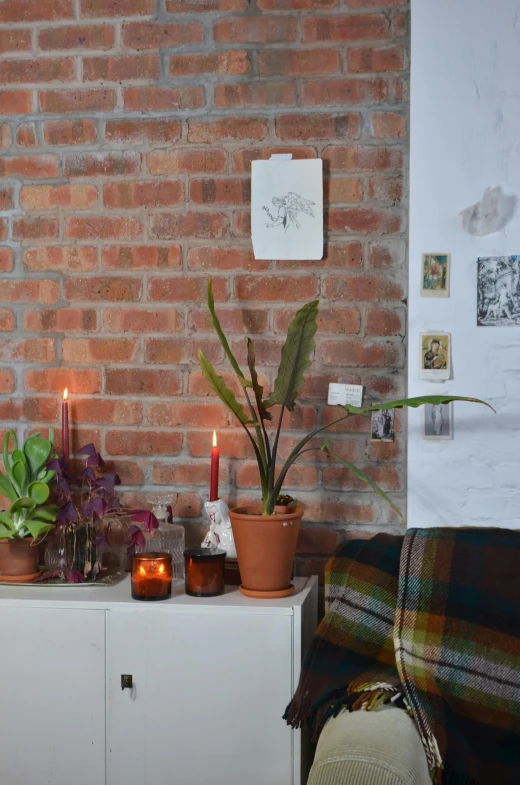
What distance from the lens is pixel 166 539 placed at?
2070 mm

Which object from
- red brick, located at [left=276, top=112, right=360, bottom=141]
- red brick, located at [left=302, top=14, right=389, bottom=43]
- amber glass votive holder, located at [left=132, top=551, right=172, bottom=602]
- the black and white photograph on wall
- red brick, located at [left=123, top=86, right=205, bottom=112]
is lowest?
amber glass votive holder, located at [left=132, top=551, right=172, bottom=602]

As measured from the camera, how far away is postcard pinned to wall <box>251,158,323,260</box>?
2145 millimetres

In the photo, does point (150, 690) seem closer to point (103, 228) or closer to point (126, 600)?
point (126, 600)

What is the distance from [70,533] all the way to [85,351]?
536mm

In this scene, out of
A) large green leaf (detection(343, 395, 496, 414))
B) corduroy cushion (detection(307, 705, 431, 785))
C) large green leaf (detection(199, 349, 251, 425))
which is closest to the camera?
corduroy cushion (detection(307, 705, 431, 785))

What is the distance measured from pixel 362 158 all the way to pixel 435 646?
1.26 m

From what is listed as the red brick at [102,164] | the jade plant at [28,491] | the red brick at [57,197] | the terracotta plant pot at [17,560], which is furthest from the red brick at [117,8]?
the terracotta plant pot at [17,560]

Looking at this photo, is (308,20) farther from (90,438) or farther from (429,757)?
(429,757)

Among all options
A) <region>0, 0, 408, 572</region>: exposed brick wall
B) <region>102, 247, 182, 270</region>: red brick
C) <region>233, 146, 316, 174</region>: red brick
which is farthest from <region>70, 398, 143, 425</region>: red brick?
<region>233, 146, 316, 174</region>: red brick

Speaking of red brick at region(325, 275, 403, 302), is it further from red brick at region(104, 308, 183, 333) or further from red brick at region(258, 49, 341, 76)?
red brick at region(258, 49, 341, 76)

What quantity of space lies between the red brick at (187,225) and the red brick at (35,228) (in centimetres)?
29

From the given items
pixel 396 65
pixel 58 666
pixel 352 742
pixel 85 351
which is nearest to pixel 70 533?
pixel 58 666

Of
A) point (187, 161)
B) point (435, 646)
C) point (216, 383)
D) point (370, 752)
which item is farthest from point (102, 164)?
point (370, 752)

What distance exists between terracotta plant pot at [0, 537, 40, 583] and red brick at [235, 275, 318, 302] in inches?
34.0
